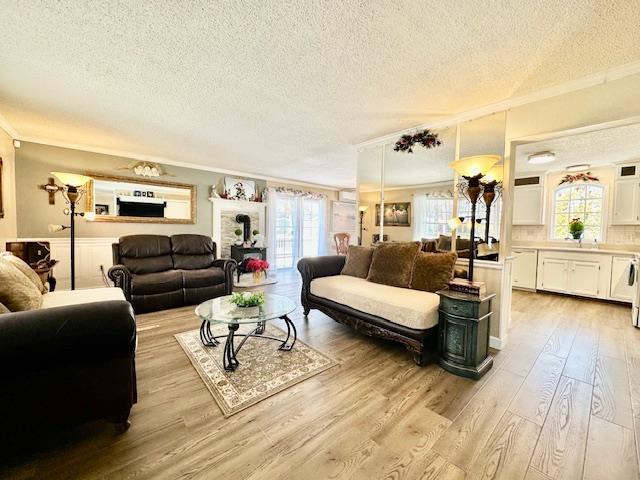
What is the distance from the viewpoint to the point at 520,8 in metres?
1.42

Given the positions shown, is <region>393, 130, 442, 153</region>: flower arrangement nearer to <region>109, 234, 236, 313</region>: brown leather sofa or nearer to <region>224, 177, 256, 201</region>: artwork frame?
<region>109, 234, 236, 313</region>: brown leather sofa

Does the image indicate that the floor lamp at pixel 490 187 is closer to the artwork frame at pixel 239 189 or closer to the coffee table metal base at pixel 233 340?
the coffee table metal base at pixel 233 340

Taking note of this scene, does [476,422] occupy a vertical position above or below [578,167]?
below

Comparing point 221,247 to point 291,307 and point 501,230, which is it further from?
point 501,230

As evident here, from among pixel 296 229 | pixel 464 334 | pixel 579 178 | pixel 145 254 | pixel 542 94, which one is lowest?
pixel 464 334

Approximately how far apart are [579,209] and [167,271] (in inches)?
281

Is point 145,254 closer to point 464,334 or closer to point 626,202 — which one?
point 464,334

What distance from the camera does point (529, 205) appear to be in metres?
5.09

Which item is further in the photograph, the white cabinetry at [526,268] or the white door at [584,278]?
the white cabinetry at [526,268]

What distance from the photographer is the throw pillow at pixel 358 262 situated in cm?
329

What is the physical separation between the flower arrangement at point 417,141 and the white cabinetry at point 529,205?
3088 millimetres

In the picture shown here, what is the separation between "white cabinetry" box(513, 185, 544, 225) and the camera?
4973 mm

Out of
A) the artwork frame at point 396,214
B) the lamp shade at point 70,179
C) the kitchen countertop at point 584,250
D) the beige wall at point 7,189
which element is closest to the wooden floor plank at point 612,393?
the artwork frame at point 396,214

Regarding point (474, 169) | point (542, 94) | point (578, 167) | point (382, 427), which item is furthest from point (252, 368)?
point (578, 167)
